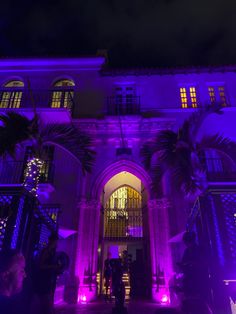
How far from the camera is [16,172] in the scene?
12305 millimetres

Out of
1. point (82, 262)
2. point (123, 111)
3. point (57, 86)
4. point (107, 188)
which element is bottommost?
point (82, 262)

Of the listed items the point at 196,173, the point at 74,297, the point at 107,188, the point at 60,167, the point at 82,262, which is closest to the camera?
the point at 196,173

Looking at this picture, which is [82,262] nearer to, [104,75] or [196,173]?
[196,173]

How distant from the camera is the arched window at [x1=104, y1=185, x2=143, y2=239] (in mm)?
15766

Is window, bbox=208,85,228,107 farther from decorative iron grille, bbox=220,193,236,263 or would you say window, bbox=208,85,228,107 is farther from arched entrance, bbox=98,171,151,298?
decorative iron grille, bbox=220,193,236,263

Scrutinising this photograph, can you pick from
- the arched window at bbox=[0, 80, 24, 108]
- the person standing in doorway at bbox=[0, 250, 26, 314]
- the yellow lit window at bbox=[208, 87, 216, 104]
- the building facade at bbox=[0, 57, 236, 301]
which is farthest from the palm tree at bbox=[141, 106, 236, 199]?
the arched window at bbox=[0, 80, 24, 108]

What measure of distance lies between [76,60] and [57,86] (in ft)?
7.24

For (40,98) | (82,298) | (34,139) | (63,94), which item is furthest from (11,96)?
(82,298)

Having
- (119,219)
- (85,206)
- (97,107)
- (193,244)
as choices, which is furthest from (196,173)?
(119,219)

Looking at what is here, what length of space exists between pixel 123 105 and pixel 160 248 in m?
8.37

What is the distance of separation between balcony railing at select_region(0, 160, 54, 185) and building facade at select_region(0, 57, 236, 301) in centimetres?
5

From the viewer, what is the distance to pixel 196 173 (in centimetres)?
631

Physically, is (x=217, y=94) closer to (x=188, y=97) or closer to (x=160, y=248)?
(x=188, y=97)

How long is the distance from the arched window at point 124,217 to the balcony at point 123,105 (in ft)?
18.1
